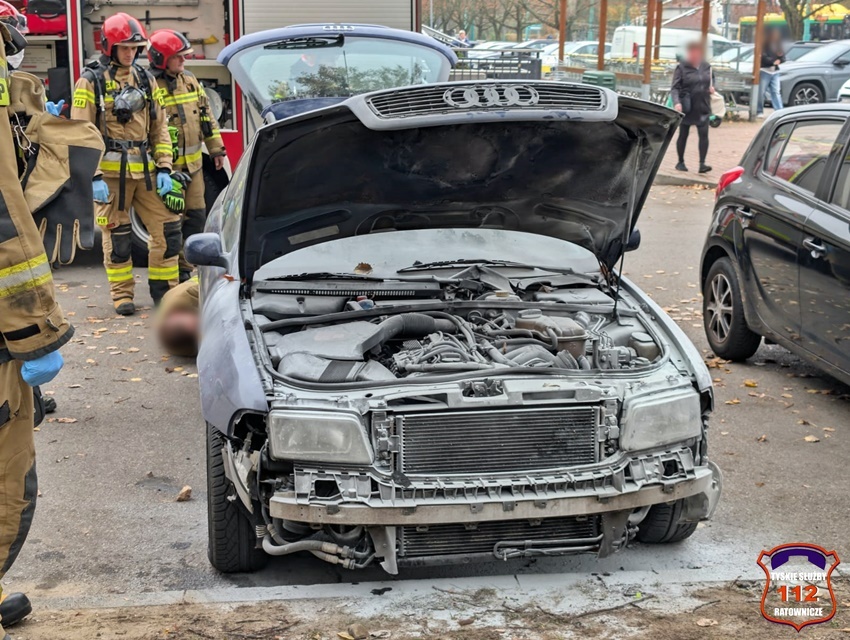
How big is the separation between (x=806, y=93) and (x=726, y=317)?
19.1m

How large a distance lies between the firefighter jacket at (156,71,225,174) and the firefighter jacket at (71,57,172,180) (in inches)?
11.0

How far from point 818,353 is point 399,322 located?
3096 millimetres

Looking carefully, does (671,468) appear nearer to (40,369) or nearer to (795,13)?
(40,369)

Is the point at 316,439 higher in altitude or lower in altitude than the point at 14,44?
lower

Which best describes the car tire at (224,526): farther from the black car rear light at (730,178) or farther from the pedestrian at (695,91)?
the pedestrian at (695,91)

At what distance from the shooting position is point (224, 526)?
14.3ft

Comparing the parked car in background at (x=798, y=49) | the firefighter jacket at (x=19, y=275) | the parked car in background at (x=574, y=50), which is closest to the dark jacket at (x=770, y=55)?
the parked car in background at (x=798, y=49)

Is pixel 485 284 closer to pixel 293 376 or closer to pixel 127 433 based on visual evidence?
pixel 293 376

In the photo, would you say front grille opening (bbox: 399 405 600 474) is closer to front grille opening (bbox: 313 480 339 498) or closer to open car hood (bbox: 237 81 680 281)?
front grille opening (bbox: 313 480 339 498)

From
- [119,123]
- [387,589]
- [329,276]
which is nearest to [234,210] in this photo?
[329,276]

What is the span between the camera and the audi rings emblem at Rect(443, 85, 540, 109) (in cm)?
430

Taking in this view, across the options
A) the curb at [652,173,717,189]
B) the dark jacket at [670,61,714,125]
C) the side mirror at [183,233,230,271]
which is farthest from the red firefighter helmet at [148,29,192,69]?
the dark jacket at [670,61,714,125]

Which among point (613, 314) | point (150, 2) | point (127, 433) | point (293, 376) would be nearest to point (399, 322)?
point (293, 376)

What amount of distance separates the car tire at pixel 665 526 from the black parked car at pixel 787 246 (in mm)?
2135
